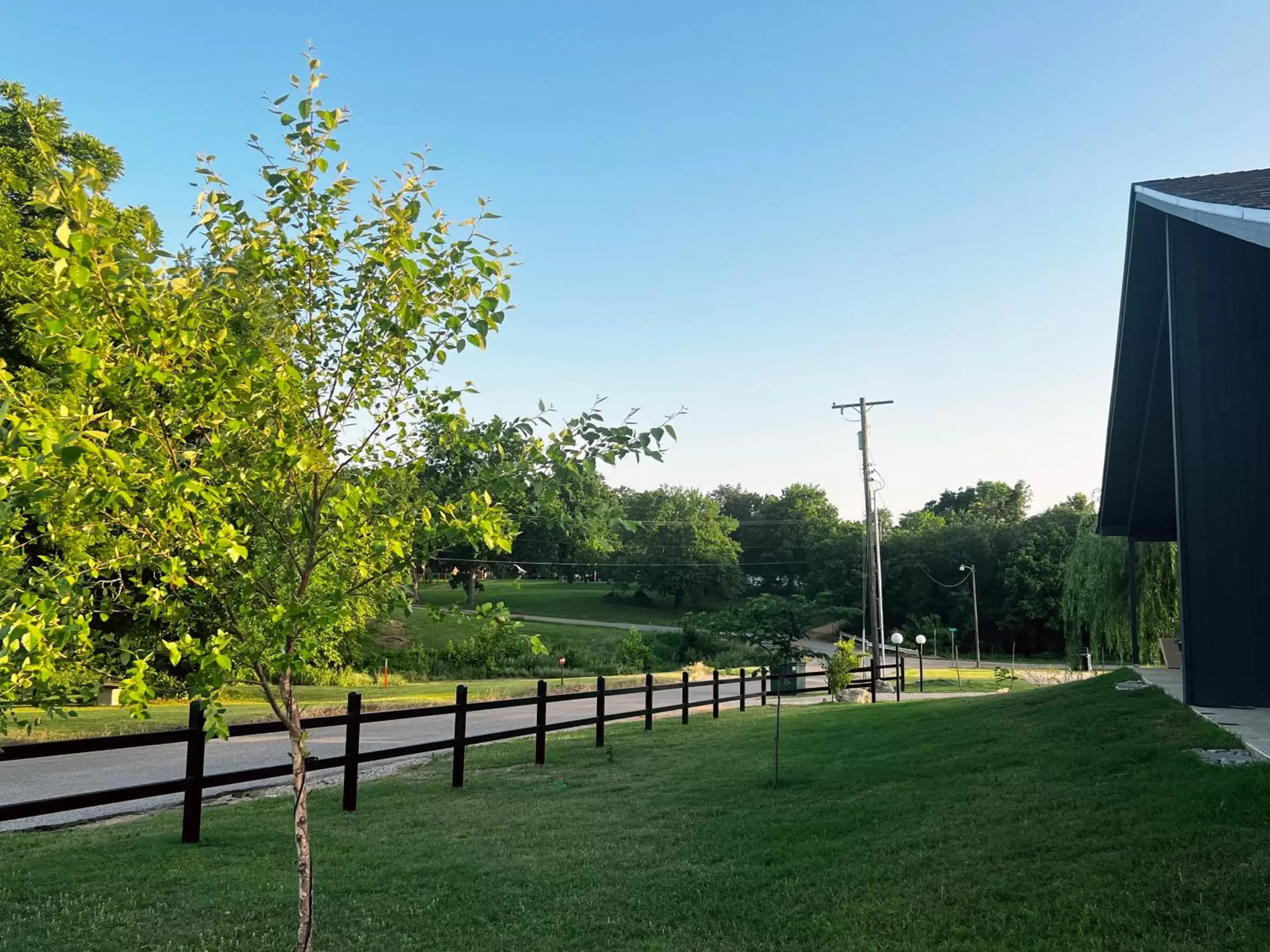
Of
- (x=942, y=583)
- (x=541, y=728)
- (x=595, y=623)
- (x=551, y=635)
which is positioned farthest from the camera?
(x=942, y=583)

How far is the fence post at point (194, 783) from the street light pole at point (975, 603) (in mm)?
40979

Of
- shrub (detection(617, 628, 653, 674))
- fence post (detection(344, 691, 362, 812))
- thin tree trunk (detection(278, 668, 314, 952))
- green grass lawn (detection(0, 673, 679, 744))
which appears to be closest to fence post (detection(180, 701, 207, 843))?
fence post (detection(344, 691, 362, 812))

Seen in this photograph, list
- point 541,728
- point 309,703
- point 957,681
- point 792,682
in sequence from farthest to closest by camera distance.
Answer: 1. point 957,681
2. point 792,682
3. point 309,703
4. point 541,728

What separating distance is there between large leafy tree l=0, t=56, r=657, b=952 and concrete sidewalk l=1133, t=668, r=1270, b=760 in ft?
19.5

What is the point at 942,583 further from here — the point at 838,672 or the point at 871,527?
the point at 838,672

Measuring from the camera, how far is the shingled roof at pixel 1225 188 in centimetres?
673

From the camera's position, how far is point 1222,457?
9.06 meters

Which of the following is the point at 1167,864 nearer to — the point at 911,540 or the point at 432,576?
the point at 432,576

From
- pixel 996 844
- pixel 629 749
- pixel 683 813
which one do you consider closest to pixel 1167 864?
pixel 996 844

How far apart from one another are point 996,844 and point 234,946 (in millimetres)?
4293

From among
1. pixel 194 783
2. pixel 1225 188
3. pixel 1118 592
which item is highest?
pixel 1225 188

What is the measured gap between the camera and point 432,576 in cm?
427

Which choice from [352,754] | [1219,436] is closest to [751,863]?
[352,754]

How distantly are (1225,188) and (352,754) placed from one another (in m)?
10.1
